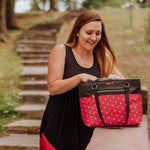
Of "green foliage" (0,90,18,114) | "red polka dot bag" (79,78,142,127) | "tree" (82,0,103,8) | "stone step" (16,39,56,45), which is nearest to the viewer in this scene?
"red polka dot bag" (79,78,142,127)

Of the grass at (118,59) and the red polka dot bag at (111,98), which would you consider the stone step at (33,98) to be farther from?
the red polka dot bag at (111,98)

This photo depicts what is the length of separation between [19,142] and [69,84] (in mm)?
2895

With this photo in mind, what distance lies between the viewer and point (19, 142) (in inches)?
172

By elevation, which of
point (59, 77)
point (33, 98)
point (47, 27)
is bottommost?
point (33, 98)

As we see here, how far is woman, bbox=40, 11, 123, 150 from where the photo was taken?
199 centimetres

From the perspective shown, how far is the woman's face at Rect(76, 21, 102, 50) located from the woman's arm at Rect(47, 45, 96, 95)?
19cm

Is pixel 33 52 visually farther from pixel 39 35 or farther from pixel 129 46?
pixel 129 46

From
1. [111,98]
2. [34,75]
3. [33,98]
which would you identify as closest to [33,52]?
[34,75]

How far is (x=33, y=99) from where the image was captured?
5.80m

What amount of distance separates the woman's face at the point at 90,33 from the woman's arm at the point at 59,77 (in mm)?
194

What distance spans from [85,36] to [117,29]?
8.82 meters

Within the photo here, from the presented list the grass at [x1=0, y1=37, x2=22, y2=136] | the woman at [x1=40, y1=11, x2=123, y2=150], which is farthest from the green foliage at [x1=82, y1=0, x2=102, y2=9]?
the woman at [x1=40, y1=11, x2=123, y2=150]

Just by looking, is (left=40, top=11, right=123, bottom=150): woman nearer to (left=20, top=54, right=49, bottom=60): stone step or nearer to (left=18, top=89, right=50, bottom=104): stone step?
A: (left=18, top=89, right=50, bottom=104): stone step

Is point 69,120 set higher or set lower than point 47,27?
lower
